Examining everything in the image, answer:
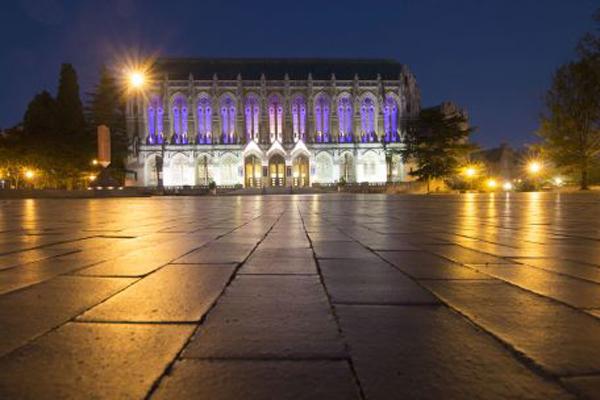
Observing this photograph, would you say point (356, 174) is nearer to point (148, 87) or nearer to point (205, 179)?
point (205, 179)

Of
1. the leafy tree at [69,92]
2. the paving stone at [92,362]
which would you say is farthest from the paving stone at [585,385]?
the leafy tree at [69,92]

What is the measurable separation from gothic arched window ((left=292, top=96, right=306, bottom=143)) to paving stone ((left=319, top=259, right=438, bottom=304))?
61.8 m

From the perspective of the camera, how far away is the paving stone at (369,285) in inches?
91.4

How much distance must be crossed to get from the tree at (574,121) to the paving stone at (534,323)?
31.4 meters

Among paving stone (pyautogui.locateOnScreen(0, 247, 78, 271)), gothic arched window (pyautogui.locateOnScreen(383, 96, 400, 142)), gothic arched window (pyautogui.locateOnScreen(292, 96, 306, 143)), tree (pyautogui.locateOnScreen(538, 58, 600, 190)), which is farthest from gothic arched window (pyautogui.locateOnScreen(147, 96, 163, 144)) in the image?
paving stone (pyautogui.locateOnScreen(0, 247, 78, 271))

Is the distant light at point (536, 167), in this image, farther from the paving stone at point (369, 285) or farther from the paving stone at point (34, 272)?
the paving stone at point (34, 272)

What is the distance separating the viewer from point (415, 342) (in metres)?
1.64

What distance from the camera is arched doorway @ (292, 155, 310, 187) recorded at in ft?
204

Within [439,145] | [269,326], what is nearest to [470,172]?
[439,145]

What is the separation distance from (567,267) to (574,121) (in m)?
30.8

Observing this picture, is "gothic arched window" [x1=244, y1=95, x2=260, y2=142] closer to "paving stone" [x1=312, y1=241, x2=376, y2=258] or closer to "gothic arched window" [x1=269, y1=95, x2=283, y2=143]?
"gothic arched window" [x1=269, y1=95, x2=283, y2=143]

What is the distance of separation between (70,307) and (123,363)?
89cm

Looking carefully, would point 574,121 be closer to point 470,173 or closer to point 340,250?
point 470,173

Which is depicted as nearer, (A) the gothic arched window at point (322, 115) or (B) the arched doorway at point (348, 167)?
(B) the arched doorway at point (348, 167)
